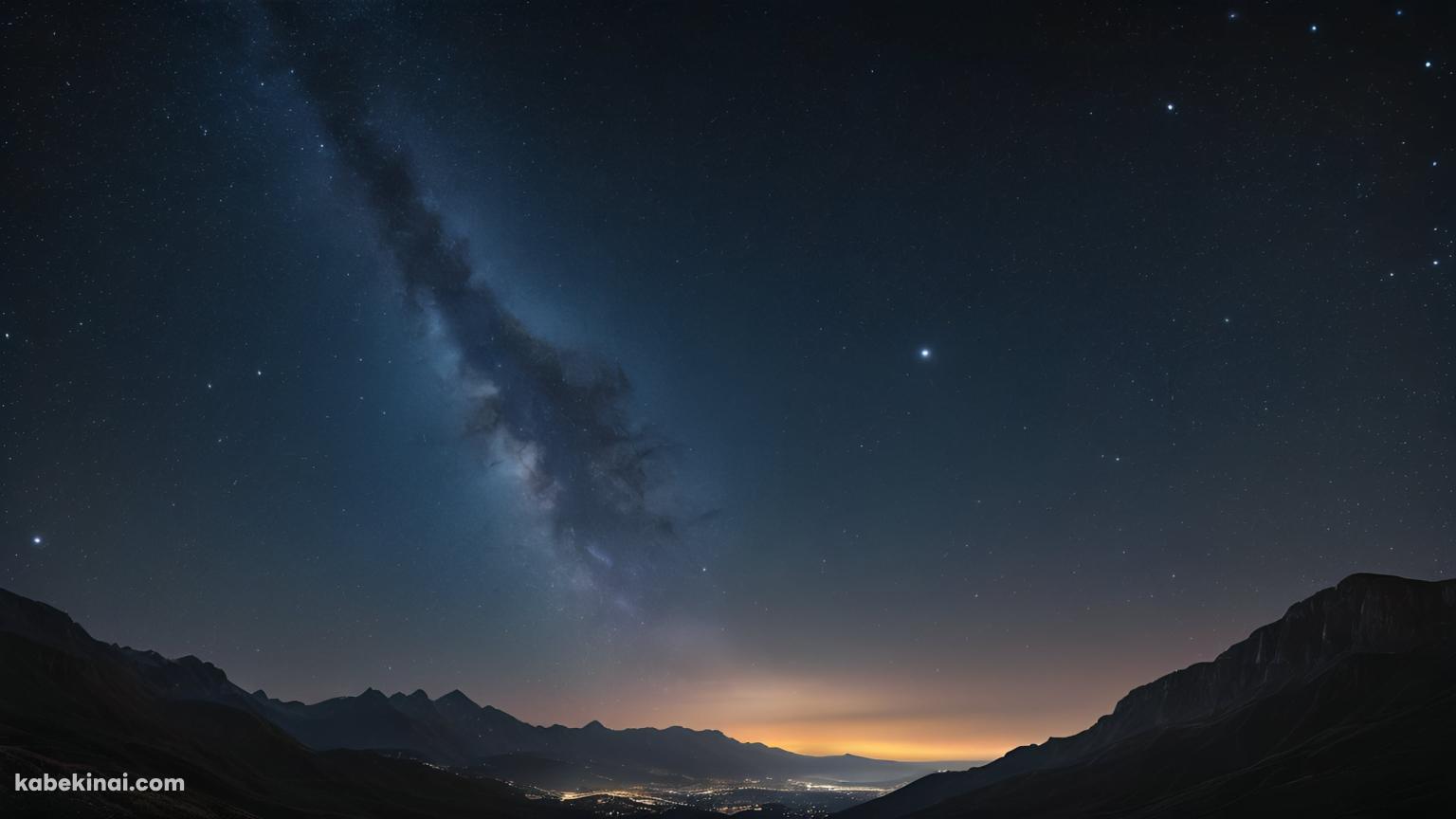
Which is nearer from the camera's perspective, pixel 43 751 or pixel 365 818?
pixel 43 751

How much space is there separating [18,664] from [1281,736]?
318723 millimetres

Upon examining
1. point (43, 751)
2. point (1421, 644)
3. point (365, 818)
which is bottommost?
point (365, 818)

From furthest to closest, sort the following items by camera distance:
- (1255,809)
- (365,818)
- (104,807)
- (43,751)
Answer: (365,818)
(1255,809)
(43,751)
(104,807)

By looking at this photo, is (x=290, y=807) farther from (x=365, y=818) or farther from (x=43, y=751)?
(x=43, y=751)

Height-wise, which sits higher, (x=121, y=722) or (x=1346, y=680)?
(x=1346, y=680)

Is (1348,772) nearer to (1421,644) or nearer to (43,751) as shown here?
(1421,644)

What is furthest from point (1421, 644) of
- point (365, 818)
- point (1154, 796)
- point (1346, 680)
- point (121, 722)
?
point (121, 722)

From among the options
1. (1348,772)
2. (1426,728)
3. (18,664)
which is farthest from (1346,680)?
(18,664)

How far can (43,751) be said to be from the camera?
125 meters

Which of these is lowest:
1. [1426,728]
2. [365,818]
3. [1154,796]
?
[365,818]

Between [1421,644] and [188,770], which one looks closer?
[188,770]

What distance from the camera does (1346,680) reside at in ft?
623

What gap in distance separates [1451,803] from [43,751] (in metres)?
215

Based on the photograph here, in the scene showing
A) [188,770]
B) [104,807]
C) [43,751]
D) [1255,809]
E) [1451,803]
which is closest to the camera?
[104,807]
